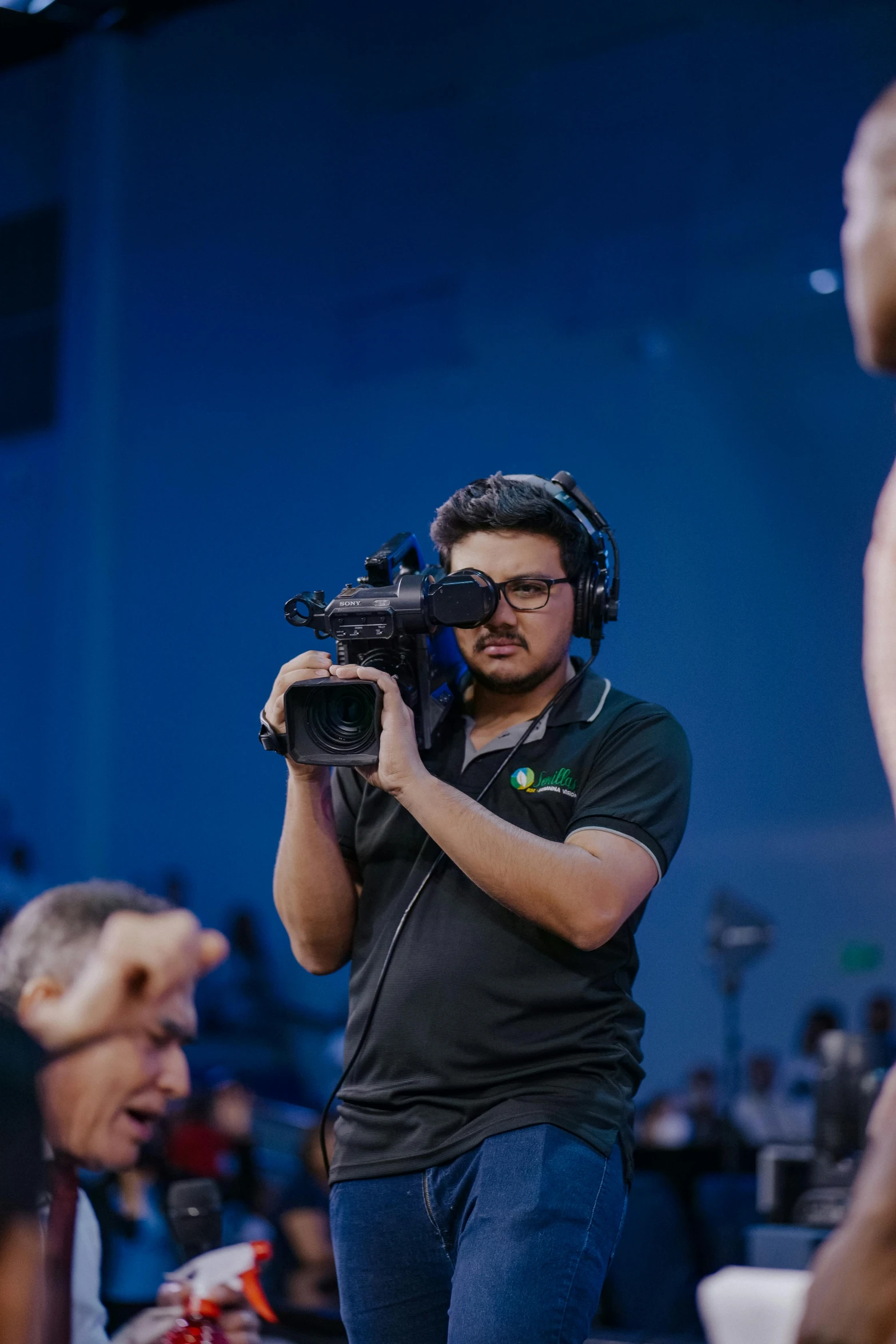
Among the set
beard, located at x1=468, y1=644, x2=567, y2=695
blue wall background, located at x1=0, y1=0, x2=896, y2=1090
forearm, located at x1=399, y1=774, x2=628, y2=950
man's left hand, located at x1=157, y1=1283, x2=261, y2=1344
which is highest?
blue wall background, located at x1=0, y1=0, x2=896, y2=1090

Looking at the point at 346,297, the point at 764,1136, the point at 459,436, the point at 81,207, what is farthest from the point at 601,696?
the point at 81,207

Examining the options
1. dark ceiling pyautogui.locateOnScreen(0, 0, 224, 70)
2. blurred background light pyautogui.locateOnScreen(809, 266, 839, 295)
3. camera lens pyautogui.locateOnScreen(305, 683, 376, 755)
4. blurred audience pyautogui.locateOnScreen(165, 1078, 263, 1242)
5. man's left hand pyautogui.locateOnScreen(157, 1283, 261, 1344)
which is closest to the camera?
man's left hand pyautogui.locateOnScreen(157, 1283, 261, 1344)

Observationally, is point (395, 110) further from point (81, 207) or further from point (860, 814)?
point (860, 814)

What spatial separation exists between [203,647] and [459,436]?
173 centimetres

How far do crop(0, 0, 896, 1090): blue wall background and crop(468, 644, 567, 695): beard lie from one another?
4.70m

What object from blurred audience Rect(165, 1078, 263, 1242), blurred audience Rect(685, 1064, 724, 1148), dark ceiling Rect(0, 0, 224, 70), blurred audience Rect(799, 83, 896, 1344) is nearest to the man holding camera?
blurred audience Rect(799, 83, 896, 1344)

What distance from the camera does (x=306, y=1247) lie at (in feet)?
13.8

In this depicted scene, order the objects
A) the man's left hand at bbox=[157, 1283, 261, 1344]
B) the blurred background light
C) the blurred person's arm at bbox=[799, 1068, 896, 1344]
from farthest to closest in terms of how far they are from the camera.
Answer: the blurred background light, the man's left hand at bbox=[157, 1283, 261, 1344], the blurred person's arm at bbox=[799, 1068, 896, 1344]

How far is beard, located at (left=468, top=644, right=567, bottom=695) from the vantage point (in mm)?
1912

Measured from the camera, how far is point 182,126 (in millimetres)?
7777

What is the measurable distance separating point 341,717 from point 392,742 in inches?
4.1

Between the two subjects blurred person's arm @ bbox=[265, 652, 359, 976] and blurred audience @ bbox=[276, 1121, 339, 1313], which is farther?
blurred audience @ bbox=[276, 1121, 339, 1313]

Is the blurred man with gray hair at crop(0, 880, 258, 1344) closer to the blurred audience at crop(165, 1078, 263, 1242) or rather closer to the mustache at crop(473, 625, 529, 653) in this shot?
the mustache at crop(473, 625, 529, 653)

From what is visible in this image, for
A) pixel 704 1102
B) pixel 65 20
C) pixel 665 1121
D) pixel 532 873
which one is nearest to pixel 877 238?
pixel 532 873
